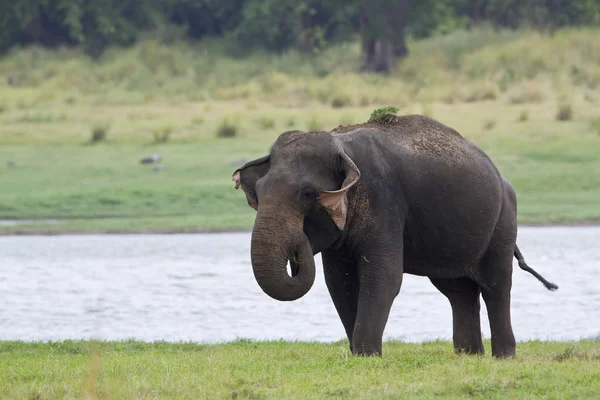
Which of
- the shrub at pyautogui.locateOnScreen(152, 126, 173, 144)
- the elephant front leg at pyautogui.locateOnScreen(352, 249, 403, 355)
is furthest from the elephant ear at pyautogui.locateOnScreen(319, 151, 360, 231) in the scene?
the shrub at pyautogui.locateOnScreen(152, 126, 173, 144)

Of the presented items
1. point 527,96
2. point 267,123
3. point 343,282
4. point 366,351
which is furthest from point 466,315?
point 527,96

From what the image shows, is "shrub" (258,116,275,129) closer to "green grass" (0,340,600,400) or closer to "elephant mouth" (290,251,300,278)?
"green grass" (0,340,600,400)

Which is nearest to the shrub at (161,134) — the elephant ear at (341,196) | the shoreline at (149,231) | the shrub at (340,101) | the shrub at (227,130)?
the shrub at (227,130)

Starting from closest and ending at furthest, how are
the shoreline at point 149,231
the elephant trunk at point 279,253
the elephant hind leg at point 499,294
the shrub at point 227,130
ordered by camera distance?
the elephant trunk at point 279,253 → the elephant hind leg at point 499,294 → the shoreline at point 149,231 → the shrub at point 227,130

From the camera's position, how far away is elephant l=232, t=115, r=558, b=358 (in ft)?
26.8

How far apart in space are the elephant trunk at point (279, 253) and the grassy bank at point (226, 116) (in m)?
14.2

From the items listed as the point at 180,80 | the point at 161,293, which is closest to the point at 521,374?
the point at 161,293

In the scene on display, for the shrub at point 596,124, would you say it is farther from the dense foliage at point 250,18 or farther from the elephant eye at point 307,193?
the elephant eye at point 307,193

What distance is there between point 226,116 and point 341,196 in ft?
84.9

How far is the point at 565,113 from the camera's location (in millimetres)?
31672

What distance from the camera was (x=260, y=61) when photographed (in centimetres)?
5219

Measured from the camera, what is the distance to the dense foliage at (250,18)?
175ft

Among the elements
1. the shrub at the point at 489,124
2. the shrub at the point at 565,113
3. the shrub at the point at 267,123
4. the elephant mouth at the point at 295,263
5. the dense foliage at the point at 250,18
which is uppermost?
the elephant mouth at the point at 295,263

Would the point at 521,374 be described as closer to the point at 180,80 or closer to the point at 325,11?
the point at 180,80
